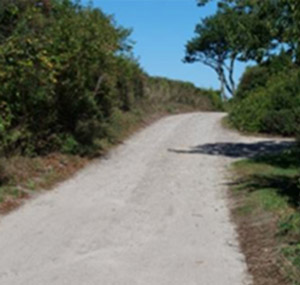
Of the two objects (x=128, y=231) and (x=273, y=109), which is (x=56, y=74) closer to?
(x=128, y=231)

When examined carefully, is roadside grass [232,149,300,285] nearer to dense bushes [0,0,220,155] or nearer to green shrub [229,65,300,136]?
dense bushes [0,0,220,155]

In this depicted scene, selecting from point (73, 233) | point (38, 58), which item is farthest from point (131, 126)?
point (73, 233)

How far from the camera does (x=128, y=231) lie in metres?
8.86

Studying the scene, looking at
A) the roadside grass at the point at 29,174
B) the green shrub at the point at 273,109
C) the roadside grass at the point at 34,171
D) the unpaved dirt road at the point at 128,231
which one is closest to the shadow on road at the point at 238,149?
the green shrub at the point at 273,109

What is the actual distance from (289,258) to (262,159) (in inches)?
414

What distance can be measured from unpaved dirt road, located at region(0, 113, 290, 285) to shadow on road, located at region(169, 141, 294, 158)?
10.2 ft

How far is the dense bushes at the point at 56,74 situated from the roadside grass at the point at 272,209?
4.65 metres

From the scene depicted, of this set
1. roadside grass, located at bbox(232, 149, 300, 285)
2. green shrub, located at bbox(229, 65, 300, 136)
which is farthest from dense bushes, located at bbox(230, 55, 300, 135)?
roadside grass, located at bbox(232, 149, 300, 285)

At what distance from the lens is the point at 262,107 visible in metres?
28.4

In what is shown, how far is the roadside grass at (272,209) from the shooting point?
7.16 metres

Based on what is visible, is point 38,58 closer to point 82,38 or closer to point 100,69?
point 82,38

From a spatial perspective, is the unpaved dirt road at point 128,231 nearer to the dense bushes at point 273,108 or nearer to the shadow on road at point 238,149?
the shadow on road at point 238,149

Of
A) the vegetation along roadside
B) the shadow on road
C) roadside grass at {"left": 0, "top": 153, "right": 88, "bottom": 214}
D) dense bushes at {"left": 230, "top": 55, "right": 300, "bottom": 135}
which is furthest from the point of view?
dense bushes at {"left": 230, "top": 55, "right": 300, "bottom": 135}

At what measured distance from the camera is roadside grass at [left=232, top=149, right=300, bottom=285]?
7.16 m
